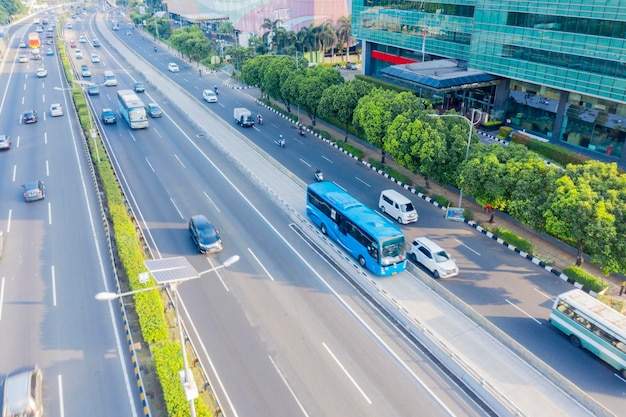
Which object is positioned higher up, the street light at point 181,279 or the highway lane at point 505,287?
the street light at point 181,279

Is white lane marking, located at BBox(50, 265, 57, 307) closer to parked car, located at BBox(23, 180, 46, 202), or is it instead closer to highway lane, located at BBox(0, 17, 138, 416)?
highway lane, located at BBox(0, 17, 138, 416)

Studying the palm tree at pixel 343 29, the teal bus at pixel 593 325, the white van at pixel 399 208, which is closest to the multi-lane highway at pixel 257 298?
the teal bus at pixel 593 325

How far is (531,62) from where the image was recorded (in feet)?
172

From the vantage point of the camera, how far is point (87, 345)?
23719 mm

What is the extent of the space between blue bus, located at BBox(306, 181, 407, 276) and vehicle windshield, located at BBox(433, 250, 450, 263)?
2.29m

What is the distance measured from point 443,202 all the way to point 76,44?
5156 inches

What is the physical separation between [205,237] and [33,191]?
62.1ft

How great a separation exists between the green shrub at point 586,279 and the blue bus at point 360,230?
36.2ft

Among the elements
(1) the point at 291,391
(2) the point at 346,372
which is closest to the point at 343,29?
(2) the point at 346,372

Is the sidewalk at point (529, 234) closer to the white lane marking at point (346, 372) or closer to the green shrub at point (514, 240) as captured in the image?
the green shrub at point (514, 240)

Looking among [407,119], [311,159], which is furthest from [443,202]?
[311,159]

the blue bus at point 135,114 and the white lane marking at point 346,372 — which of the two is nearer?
the white lane marking at point 346,372

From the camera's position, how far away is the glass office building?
45.2 metres

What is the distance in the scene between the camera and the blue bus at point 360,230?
28288 millimetres
